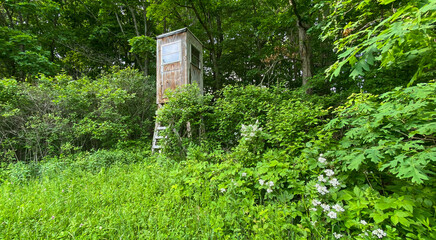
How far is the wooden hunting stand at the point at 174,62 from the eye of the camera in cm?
546

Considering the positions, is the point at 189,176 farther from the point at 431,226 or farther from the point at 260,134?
the point at 431,226

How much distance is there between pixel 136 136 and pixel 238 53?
7299mm

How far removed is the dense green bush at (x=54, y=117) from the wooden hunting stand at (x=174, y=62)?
1.15m

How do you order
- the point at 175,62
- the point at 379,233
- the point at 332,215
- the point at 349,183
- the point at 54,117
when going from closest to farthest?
the point at 379,233
the point at 332,215
the point at 349,183
the point at 54,117
the point at 175,62

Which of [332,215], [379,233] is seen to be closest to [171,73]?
[332,215]

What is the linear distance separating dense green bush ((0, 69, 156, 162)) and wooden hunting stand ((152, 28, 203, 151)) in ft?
3.78

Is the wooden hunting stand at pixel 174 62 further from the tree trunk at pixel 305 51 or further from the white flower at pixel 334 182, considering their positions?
the white flower at pixel 334 182

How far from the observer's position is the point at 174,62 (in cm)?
559

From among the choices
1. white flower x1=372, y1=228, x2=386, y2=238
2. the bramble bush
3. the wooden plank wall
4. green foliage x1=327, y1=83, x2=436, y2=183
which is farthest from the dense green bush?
white flower x1=372, y1=228, x2=386, y2=238

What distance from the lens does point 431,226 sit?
1216 millimetres

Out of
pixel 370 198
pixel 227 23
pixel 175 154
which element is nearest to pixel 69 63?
pixel 227 23

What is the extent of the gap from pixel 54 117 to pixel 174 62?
348cm

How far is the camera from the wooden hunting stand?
5.46 metres

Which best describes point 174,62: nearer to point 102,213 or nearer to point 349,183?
point 102,213
